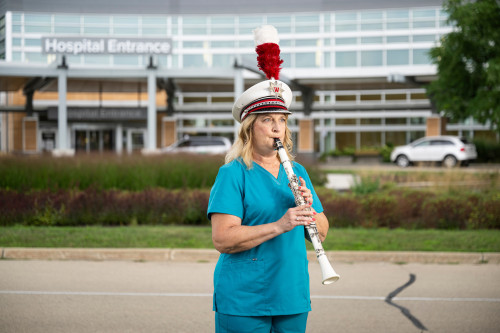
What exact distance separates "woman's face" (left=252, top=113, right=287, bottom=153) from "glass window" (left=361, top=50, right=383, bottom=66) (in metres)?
54.0

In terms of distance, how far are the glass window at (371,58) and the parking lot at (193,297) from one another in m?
47.4

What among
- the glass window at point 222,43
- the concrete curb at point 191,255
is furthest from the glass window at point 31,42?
the concrete curb at point 191,255

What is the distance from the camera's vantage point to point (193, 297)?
7.08m

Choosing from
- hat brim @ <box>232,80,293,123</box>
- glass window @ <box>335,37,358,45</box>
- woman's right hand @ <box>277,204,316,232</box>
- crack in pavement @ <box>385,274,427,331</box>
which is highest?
glass window @ <box>335,37,358,45</box>

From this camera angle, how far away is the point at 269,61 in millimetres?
2857

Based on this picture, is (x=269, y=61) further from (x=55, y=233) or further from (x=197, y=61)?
(x=197, y=61)

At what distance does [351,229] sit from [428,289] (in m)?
4.55

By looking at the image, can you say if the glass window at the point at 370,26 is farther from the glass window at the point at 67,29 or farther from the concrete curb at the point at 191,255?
the concrete curb at the point at 191,255

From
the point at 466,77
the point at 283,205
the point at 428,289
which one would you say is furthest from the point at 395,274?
the point at 466,77

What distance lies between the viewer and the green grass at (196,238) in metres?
9.99

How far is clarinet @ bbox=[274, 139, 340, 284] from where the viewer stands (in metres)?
2.56

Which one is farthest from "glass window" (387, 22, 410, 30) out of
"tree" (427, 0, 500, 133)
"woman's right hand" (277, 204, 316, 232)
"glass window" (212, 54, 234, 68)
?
"woman's right hand" (277, 204, 316, 232)

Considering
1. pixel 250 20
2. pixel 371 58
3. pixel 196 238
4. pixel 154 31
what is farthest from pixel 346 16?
pixel 196 238

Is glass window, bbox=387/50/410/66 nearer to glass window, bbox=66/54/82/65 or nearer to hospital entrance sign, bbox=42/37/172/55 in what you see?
hospital entrance sign, bbox=42/37/172/55
